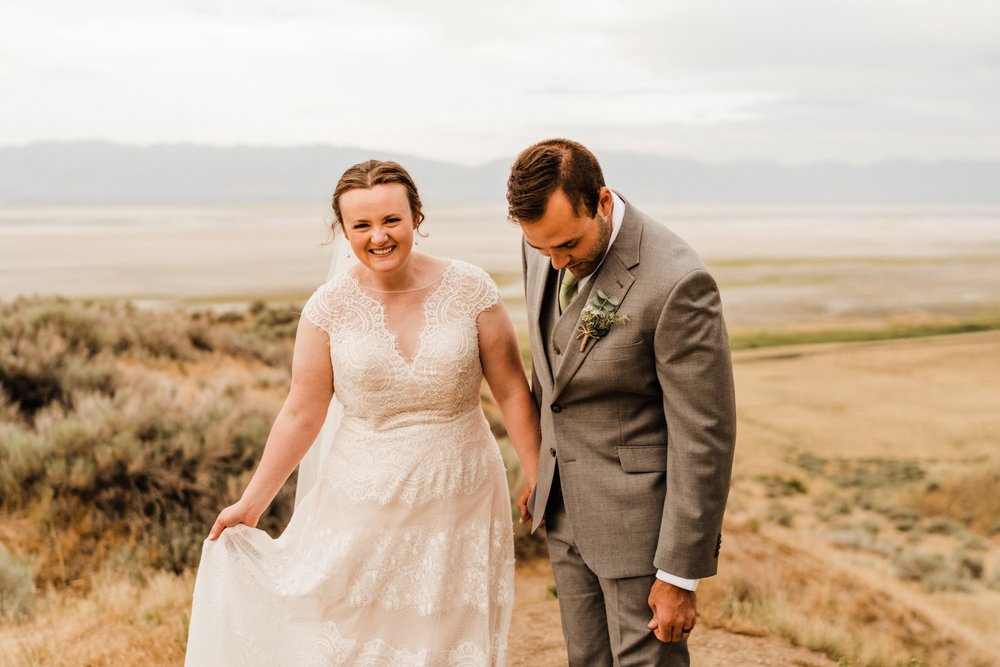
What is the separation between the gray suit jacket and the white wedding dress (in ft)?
1.43

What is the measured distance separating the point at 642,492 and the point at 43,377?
7801 millimetres

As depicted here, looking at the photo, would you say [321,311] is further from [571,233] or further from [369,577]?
[571,233]

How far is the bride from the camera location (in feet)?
10.1

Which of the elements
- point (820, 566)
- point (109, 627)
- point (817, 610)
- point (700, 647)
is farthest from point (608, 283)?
point (820, 566)

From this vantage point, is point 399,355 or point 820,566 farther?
point 820,566

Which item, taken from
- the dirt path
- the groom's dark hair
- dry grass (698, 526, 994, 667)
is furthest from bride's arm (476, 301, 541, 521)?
dry grass (698, 526, 994, 667)

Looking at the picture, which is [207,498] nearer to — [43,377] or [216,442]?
[216,442]

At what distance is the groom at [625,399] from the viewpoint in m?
2.41

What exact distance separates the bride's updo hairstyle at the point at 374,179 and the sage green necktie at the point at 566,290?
62cm

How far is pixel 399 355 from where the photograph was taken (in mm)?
3039

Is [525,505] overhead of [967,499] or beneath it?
overhead

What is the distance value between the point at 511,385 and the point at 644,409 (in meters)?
0.68

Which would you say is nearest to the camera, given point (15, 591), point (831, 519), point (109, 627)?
point (109, 627)

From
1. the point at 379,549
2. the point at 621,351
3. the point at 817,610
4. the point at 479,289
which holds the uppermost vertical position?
the point at 479,289
